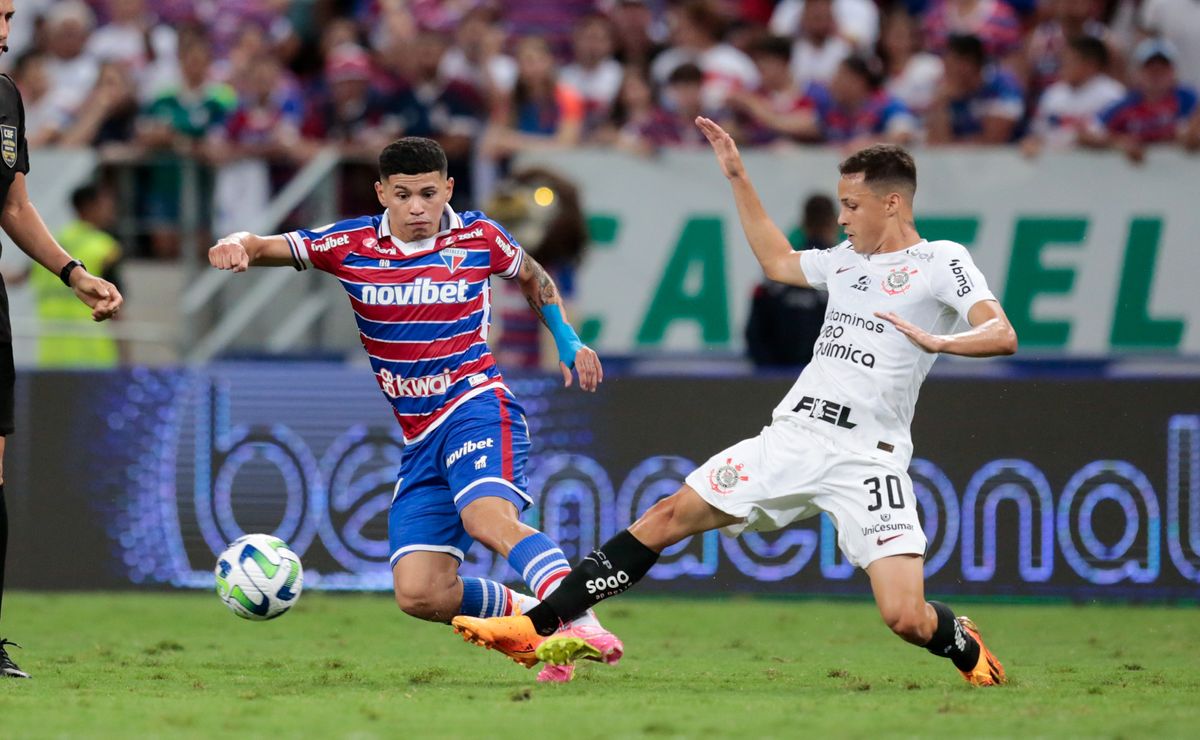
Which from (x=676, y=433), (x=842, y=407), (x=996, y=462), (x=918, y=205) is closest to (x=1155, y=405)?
(x=996, y=462)

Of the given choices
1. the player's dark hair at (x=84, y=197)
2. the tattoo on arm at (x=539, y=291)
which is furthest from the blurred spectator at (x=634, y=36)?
the tattoo on arm at (x=539, y=291)

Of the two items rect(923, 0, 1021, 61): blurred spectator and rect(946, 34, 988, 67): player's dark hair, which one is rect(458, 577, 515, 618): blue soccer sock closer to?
rect(946, 34, 988, 67): player's dark hair

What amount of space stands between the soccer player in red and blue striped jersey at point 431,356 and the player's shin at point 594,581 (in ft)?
0.90

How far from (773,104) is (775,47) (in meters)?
0.43

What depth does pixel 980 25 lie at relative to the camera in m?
14.2

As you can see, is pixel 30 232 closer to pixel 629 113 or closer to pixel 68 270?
pixel 68 270

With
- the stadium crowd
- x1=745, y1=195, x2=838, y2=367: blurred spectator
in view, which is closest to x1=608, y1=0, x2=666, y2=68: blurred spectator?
the stadium crowd

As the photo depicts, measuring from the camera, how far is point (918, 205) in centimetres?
1252

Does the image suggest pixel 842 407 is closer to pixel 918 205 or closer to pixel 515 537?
pixel 515 537

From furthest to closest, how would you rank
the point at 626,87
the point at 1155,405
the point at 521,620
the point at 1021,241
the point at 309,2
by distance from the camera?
the point at 309,2 < the point at 626,87 < the point at 1021,241 < the point at 1155,405 < the point at 521,620

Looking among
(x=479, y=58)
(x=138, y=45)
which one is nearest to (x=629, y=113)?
(x=479, y=58)

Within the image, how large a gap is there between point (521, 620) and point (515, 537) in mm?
371

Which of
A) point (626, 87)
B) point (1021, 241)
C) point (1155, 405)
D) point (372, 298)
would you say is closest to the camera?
point (372, 298)

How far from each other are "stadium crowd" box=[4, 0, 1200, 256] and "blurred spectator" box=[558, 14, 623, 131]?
0.02 metres
